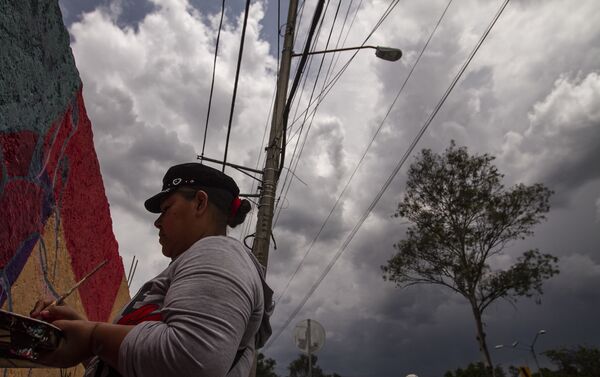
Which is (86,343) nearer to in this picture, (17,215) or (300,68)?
(17,215)

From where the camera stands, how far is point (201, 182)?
1435 mm

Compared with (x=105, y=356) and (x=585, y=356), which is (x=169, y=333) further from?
(x=585, y=356)

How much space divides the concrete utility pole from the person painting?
15.7ft

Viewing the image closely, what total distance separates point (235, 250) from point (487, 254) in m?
13.7

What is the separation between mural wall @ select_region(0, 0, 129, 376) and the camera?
5.70 feet

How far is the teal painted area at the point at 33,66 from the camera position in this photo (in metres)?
1.68

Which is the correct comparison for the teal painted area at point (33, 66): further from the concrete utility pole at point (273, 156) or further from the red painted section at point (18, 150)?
the concrete utility pole at point (273, 156)

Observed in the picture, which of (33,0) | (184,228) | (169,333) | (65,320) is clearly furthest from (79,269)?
(169,333)

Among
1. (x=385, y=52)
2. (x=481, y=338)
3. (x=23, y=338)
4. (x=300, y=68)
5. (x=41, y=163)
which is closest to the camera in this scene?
(x=23, y=338)

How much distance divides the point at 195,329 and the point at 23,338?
34 cm

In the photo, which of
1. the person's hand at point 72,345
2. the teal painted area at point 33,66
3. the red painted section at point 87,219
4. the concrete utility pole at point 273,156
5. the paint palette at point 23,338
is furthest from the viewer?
the concrete utility pole at point 273,156

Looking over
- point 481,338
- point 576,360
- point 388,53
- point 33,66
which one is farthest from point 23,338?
point 576,360

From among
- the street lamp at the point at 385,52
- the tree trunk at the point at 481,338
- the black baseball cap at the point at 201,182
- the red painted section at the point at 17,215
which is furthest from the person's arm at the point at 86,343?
the tree trunk at the point at 481,338

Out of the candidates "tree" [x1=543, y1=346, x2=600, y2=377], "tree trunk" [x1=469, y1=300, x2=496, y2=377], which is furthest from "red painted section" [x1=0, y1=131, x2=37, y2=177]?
"tree" [x1=543, y1=346, x2=600, y2=377]
